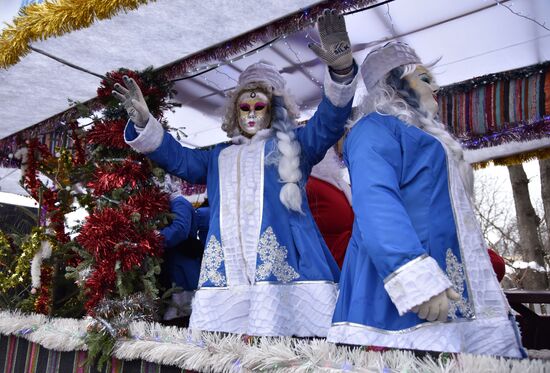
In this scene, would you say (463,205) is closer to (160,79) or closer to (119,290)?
(119,290)

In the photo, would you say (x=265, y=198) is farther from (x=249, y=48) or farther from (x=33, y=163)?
(x=33, y=163)

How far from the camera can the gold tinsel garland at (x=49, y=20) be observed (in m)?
2.20

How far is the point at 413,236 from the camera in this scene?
142 cm

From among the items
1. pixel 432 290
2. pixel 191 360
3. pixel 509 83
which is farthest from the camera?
pixel 509 83

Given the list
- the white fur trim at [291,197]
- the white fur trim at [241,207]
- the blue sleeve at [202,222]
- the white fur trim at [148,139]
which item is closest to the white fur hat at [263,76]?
the white fur trim at [241,207]

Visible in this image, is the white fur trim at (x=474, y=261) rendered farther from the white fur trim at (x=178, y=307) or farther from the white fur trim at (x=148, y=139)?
the white fur trim at (x=178, y=307)

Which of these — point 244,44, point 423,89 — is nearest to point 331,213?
point 244,44

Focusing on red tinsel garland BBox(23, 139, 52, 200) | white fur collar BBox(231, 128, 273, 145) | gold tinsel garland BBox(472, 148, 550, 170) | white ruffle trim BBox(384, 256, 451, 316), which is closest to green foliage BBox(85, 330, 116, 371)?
white ruffle trim BBox(384, 256, 451, 316)

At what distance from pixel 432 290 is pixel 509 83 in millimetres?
2420

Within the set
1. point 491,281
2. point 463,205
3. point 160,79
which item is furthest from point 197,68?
point 491,281

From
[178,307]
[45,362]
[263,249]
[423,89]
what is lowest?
[45,362]

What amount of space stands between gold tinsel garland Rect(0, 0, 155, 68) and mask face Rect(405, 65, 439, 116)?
3.75 ft

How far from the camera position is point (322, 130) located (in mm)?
2371

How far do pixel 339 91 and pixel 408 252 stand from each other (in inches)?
36.7
